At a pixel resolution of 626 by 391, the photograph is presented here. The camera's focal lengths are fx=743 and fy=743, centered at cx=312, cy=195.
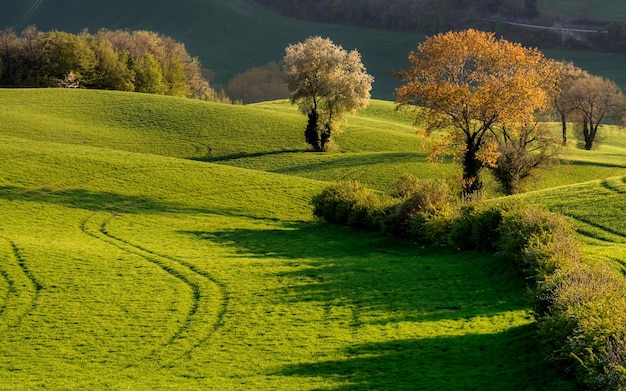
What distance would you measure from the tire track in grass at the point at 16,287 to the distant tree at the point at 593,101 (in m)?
65.7

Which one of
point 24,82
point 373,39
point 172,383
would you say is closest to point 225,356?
point 172,383

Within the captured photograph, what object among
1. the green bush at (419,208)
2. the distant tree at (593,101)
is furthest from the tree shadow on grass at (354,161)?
the green bush at (419,208)

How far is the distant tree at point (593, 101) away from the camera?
81375 millimetres

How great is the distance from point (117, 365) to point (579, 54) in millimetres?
167124

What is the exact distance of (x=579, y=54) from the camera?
169 metres

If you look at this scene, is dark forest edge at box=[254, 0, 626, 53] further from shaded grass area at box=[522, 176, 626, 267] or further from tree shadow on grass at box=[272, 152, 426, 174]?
shaded grass area at box=[522, 176, 626, 267]

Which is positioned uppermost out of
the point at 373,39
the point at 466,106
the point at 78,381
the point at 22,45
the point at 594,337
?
the point at 373,39

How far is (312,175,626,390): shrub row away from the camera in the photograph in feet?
54.0

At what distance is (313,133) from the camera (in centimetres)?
7256

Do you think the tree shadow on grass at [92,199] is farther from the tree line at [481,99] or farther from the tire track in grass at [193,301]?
the tree line at [481,99]

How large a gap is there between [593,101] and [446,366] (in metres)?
69.4

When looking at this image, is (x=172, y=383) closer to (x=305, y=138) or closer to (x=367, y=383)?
(x=367, y=383)

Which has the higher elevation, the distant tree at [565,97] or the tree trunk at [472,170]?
the distant tree at [565,97]

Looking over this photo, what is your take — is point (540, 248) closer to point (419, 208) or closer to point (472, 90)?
point (419, 208)
